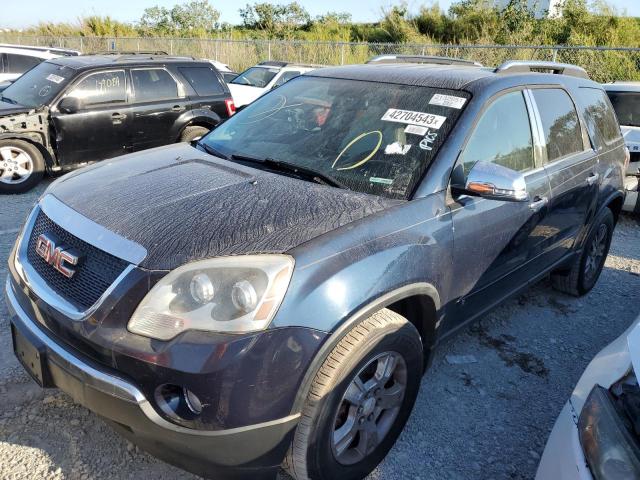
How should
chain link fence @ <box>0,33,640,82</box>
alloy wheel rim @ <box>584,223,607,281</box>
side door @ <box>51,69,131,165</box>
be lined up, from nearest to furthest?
1. alloy wheel rim @ <box>584,223,607,281</box>
2. side door @ <box>51,69,131,165</box>
3. chain link fence @ <box>0,33,640,82</box>

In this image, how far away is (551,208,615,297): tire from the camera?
4.46m

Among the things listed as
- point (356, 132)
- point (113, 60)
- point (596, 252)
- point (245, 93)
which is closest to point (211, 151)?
point (356, 132)

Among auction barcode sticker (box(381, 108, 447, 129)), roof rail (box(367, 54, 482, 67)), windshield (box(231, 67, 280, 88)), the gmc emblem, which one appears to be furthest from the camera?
windshield (box(231, 67, 280, 88))

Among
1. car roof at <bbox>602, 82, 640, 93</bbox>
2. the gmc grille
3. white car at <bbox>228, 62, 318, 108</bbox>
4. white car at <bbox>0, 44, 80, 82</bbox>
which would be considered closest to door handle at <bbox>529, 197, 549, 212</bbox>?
the gmc grille

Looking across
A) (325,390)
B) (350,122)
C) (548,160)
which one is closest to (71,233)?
(325,390)

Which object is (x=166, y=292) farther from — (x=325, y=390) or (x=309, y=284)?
(x=325, y=390)

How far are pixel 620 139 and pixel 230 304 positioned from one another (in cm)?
417

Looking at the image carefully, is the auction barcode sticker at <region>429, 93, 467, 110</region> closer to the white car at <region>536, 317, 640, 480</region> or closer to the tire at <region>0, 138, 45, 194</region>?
the white car at <region>536, 317, 640, 480</region>

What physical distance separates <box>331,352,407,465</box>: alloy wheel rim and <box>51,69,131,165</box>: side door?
5.99 m

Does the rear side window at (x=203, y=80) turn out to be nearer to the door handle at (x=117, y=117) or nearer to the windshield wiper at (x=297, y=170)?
the door handle at (x=117, y=117)

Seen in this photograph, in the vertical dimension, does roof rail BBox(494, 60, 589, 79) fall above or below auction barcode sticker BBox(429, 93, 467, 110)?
above

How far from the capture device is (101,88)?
7316 millimetres

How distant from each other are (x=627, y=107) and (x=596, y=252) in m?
4.00

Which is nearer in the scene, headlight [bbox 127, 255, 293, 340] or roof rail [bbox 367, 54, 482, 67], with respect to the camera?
headlight [bbox 127, 255, 293, 340]
